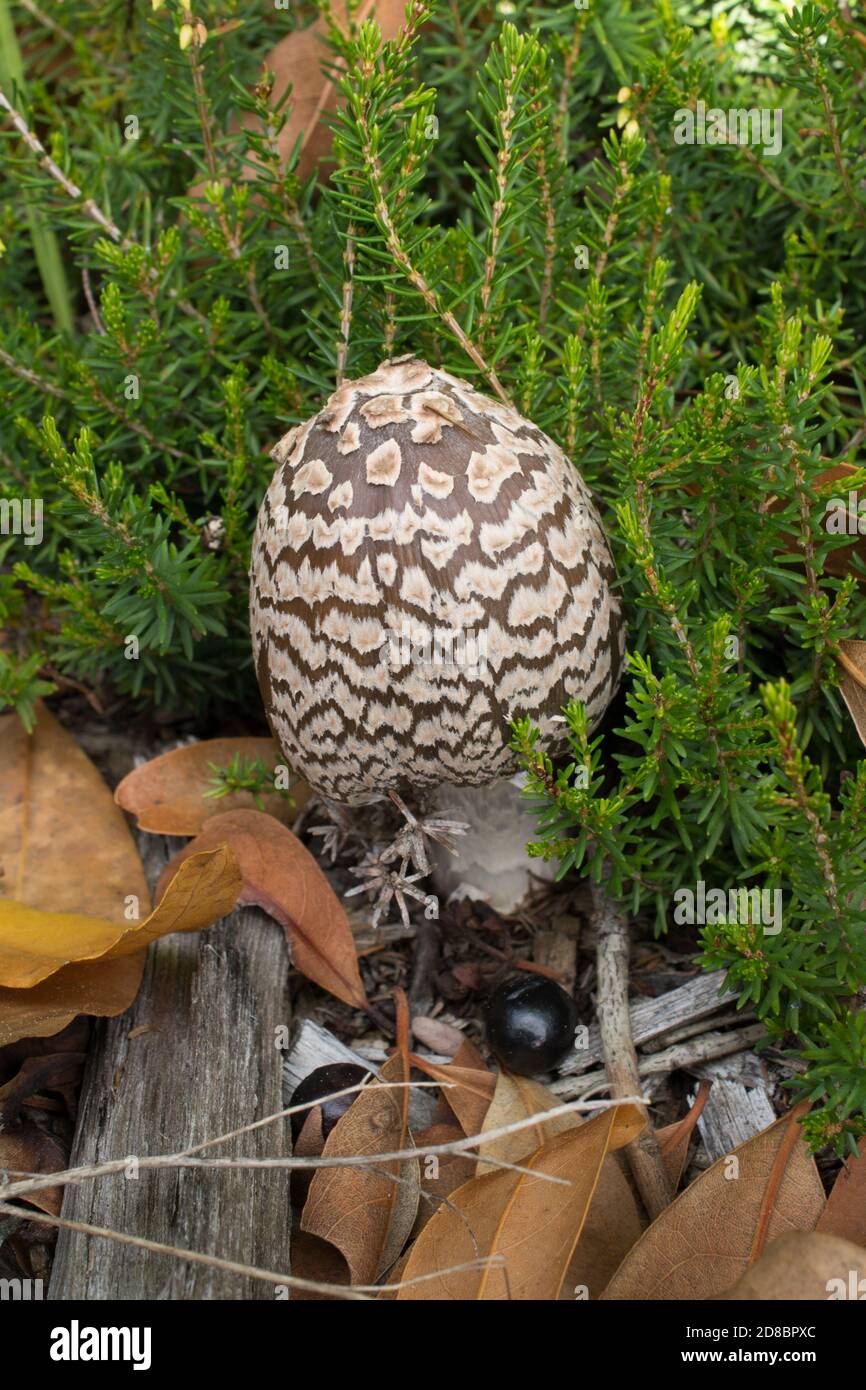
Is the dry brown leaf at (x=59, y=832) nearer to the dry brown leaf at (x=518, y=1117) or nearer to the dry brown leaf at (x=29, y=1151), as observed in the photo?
the dry brown leaf at (x=29, y=1151)

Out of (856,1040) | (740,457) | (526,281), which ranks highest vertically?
(526,281)

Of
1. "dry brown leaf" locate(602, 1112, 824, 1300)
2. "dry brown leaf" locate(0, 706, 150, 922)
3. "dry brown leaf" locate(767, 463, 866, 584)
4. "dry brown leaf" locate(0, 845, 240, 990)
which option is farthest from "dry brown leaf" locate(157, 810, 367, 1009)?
"dry brown leaf" locate(767, 463, 866, 584)

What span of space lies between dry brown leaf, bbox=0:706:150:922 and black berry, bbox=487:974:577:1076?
107 centimetres

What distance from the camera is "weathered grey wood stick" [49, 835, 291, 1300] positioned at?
252 cm

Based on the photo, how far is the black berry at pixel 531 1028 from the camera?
2.96 metres

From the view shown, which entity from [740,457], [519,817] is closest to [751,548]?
[740,457]

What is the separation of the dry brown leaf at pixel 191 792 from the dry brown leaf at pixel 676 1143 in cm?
132

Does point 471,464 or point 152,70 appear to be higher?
point 152,70

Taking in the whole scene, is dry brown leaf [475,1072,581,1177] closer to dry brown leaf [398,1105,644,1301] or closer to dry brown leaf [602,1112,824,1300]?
dry brown leaf [398,1105,644,1301]

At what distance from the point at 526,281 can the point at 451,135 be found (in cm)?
59

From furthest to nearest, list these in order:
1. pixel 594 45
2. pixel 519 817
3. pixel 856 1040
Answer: pixel 594 45 → pixel 519 817 → pixel 856 1040

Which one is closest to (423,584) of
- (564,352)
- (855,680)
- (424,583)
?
(424,583)

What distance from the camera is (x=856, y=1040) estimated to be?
8.33 ft

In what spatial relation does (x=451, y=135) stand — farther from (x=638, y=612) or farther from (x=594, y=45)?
(x=638, y=612)
